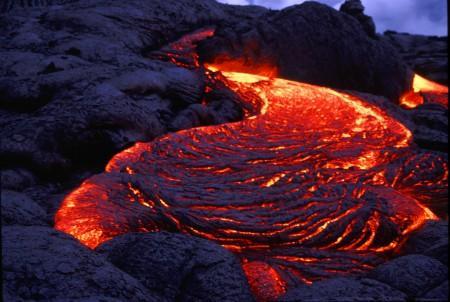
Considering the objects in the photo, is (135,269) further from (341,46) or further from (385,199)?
(341,46)

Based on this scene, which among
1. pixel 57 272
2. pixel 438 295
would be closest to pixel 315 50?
pixel 57 272

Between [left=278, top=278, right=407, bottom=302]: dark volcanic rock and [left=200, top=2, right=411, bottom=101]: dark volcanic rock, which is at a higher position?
Result: [left=200, top=2, right=411, bottom=101]: dark volcanic rock

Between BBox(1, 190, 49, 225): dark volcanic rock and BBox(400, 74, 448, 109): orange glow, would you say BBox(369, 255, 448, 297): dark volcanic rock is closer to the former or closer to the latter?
BBox(1, 190, 49, 225): dark volcanic rock

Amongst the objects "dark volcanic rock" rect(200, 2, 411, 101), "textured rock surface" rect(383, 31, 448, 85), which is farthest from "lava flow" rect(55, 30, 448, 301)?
"textured rock surface" rect(383, 31, 448, 85)

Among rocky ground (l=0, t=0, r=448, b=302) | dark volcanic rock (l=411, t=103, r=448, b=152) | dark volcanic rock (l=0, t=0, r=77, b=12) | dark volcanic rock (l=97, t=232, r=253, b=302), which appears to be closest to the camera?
rocky ground (l=0, t=0, r=448, b=302)

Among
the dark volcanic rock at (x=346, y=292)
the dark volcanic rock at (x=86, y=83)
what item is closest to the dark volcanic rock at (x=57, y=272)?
the dark volcanic rock at (x=346, y=292)

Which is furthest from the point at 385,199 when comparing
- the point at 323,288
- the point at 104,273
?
the point at 104,273

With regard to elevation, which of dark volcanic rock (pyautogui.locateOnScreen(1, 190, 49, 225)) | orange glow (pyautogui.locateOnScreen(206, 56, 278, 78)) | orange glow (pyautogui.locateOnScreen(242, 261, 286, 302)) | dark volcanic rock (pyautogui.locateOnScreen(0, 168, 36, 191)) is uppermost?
orange glow (pyautogui.locateOnScreen(206, 56, 278, 78))
